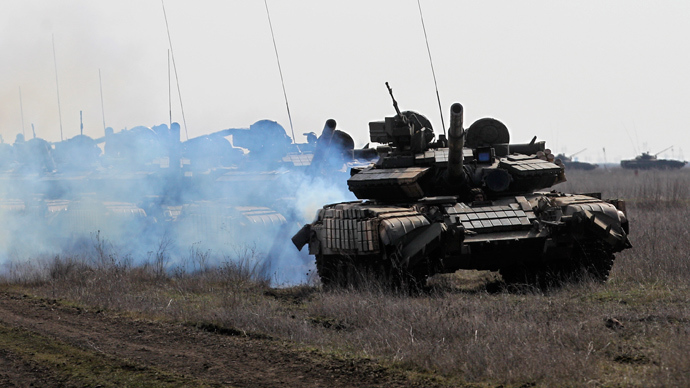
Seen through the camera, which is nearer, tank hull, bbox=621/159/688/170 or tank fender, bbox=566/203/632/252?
tank fender, bbox=566/203/632/252

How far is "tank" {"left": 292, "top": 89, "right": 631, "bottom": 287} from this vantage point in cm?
1222

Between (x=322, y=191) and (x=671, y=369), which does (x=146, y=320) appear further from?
(x=322, y=191)

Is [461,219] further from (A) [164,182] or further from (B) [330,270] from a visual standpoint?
(A) [164,182]

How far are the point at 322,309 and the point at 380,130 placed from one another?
4848 millimetres

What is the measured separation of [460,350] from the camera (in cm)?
794

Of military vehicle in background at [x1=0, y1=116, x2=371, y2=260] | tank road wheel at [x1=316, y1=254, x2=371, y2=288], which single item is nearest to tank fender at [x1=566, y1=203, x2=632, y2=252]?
tank road wheel at [x1=316, y1=254, x2=371, y2=288]

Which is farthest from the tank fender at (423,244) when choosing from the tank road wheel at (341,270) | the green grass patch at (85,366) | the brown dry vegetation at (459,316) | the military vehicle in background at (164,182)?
the military vehicle in background at (164,182)

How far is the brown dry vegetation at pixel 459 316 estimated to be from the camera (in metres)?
7.38

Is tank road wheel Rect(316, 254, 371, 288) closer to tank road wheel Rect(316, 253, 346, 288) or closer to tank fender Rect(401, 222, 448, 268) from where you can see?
tank road wheel Rect(316, 253, 346, 288)

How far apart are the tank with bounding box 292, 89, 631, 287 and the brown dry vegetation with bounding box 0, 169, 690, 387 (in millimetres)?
475

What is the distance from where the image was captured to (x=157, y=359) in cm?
857

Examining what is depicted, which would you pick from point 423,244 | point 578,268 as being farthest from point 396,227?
point 578,268

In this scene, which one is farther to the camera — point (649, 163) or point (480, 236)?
point (649, 163)

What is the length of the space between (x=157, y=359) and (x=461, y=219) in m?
5.25
